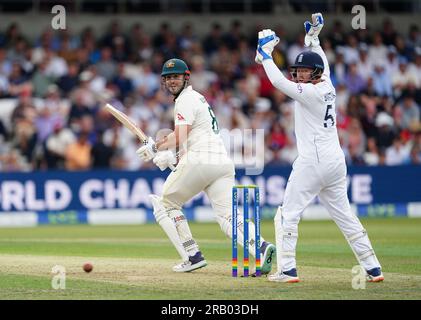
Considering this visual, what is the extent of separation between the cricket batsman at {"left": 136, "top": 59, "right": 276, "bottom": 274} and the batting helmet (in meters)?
1.12

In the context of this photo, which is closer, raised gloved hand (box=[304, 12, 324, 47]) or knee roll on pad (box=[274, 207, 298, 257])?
knee roll on pad (box=[274, 207, 298, 257])

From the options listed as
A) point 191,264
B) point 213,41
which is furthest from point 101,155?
point 191,264

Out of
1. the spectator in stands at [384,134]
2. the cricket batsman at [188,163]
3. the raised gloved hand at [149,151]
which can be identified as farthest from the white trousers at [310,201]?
the spectator in stands at [384,134]

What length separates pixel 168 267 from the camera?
9.76 metres

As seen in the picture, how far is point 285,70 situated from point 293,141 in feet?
6.82

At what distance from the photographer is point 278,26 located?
21.3 metres

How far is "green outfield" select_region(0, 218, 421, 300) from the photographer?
307 inches

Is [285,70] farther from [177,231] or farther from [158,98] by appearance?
[177,231]

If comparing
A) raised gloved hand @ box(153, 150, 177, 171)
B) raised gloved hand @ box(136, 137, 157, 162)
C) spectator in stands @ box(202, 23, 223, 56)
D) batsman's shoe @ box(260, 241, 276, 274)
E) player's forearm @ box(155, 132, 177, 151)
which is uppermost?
spectator in stands @ box(202, 23, 223, 56)

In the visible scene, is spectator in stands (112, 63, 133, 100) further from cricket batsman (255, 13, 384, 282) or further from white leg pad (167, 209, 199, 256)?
cricket batsman (255, 13, 384, 282)

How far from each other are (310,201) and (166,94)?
10581 millimetres

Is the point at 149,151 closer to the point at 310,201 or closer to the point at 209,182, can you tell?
the point at 209,182

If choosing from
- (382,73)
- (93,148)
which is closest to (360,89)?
(382,73)

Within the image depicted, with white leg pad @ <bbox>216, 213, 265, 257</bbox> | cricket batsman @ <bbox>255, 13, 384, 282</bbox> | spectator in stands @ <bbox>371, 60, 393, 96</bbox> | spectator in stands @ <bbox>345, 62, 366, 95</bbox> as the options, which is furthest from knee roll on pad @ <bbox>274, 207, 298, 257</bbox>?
spectator in stands @ <bbox>371, 60, 393, 96</bbox>
